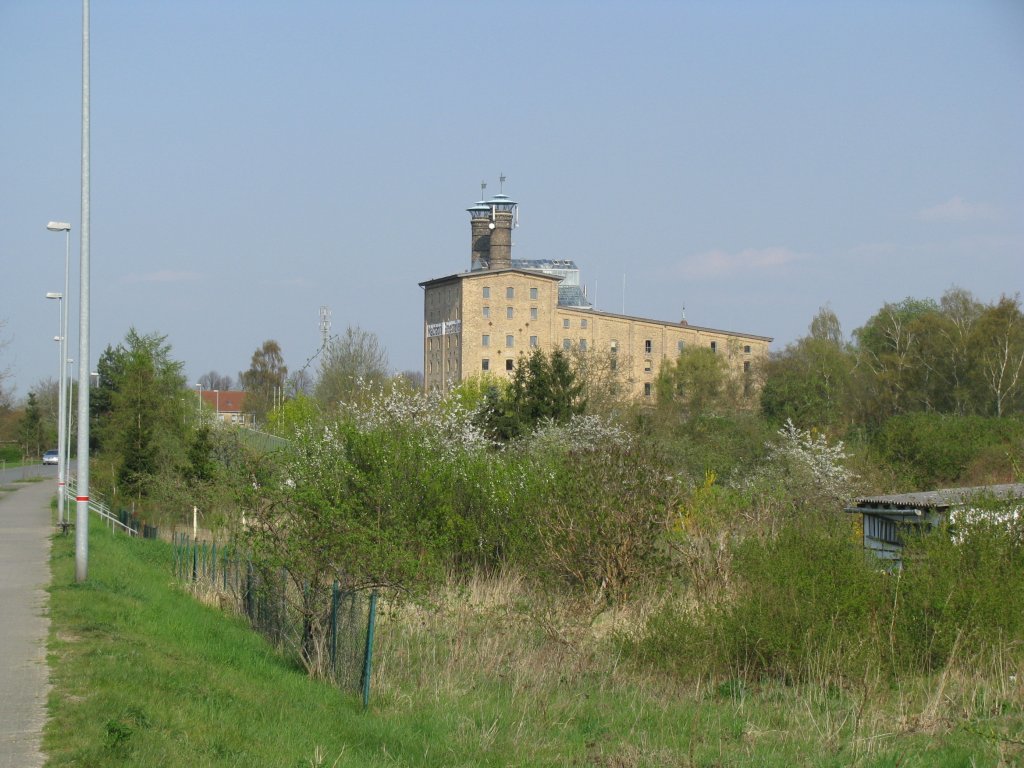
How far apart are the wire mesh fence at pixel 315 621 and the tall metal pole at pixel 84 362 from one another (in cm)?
236

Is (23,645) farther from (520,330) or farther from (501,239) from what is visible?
(501,239)

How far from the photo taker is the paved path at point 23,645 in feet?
27.5

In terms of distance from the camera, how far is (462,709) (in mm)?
11227

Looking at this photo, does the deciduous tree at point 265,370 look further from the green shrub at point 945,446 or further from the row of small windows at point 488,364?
the green shrub at point 945,446

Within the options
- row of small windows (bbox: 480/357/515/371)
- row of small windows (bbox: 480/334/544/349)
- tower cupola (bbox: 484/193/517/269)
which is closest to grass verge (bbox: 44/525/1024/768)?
row of small windows (bbox: 480/357/515/371)

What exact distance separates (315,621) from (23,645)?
3.27 metres

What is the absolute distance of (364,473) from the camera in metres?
20.7

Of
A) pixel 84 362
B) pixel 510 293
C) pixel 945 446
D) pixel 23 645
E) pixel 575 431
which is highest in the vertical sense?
pixel 510 293

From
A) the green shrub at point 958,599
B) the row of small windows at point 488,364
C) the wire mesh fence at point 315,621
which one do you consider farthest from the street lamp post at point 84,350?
the row of small windows at point 488,364

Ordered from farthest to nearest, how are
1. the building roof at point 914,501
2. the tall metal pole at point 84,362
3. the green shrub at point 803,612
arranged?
the building roof at point 914,501
the tall metal pole at point 84,362
the green shrub at point 803,612

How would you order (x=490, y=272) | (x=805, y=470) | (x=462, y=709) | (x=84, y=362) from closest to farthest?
(x=462, y=709) < (x=84, y=362) < (x=805, y=470) < (x=490, y=272)

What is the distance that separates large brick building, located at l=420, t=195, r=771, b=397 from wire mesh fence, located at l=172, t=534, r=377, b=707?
3257 inches

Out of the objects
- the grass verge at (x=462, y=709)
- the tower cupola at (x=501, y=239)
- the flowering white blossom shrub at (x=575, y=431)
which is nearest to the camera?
the grass verge at (x=462, y=709)

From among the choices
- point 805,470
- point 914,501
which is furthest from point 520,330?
point 914,501
